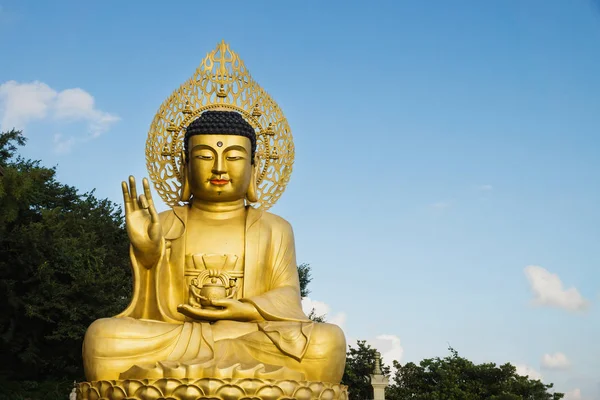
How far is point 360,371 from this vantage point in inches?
757

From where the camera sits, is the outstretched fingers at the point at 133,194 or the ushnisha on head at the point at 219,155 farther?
the ushnisha on head at the point at 219,155

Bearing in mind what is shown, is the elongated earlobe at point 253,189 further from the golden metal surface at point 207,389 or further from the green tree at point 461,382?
the green tree at point 461,382

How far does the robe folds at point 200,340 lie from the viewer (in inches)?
241

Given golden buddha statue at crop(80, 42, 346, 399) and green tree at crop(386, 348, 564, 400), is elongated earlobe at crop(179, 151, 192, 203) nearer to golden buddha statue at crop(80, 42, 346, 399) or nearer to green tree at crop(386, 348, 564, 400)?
golden buddha statue at crop(80, 42, 346, 399)

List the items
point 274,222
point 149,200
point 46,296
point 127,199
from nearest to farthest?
point 149,200 → point 127,199 → point 274,222 → point 46,296

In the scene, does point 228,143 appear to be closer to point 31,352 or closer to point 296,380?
point 296,380

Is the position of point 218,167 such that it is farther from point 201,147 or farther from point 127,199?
point 127,199

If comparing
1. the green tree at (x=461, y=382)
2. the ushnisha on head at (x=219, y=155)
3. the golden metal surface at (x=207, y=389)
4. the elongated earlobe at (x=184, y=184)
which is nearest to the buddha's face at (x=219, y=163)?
the ushnisha on head at (x=219, y=155)

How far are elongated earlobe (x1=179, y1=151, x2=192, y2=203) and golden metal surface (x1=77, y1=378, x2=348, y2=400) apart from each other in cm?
233

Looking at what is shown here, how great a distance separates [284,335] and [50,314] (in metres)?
12.1

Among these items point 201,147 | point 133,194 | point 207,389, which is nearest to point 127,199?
point 133,194

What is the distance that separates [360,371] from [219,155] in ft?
42.1

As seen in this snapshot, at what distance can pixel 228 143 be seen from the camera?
295 inches

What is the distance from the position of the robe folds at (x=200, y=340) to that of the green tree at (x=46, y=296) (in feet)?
33.6
